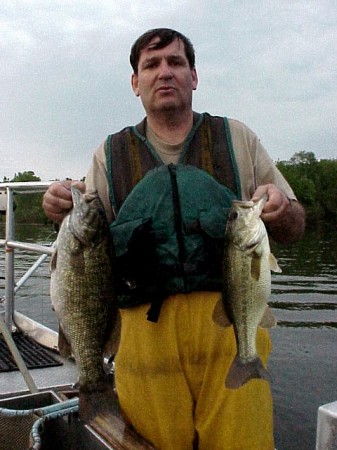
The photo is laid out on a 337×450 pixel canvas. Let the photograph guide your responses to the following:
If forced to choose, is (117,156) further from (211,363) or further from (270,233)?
(211,363)

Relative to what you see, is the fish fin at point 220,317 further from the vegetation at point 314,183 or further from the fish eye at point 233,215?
the vegetation at point 314,183

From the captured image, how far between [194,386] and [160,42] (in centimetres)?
208

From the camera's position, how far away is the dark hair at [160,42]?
3.62 metres

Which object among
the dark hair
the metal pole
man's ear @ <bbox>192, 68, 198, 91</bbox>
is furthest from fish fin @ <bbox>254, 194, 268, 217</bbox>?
the metal pole

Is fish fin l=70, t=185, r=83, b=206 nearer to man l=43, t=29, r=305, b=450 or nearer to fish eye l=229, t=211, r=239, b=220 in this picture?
man l=43, t=29, r=305, b=450

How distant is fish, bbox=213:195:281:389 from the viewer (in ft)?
10.1

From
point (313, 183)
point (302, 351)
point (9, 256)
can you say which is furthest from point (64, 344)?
point (313, 183)

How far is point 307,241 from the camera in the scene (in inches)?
1762

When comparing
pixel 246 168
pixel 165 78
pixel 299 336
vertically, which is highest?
pixel 165 78

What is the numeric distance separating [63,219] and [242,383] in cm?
133

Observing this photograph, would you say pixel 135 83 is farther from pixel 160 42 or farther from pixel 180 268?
pixel 180 268

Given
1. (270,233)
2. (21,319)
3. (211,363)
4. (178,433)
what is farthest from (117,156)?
(21,319)

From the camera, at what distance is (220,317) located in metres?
3.22

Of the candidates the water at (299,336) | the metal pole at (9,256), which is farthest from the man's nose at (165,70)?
the water at (299,336)
